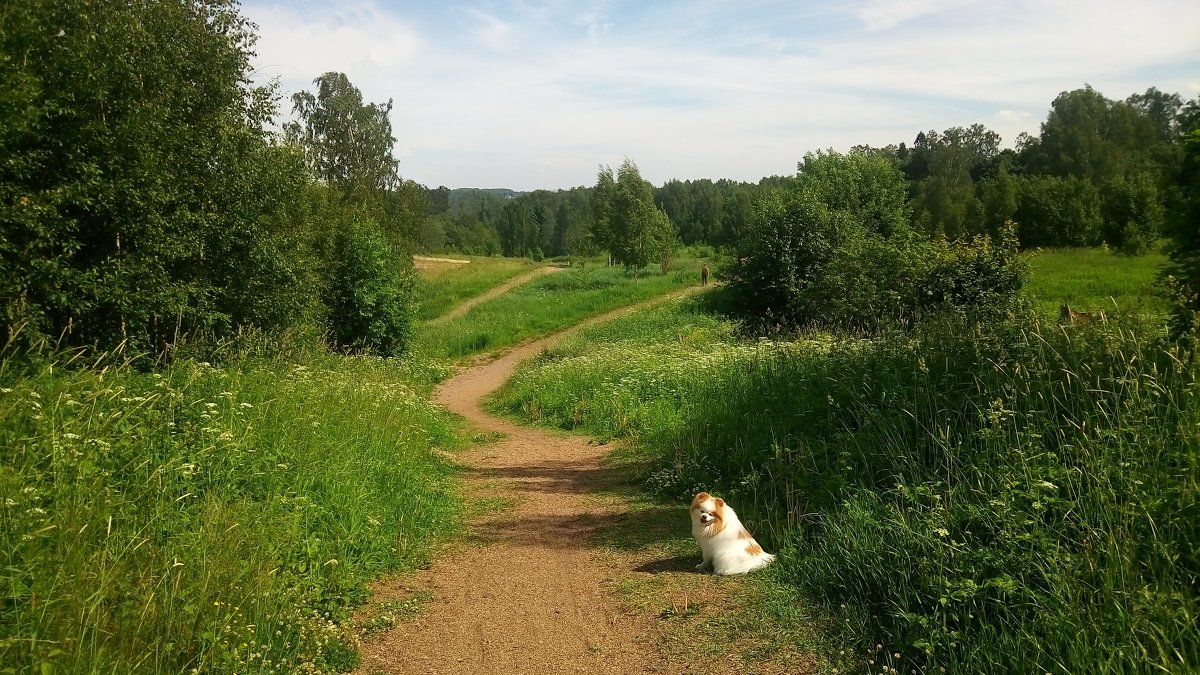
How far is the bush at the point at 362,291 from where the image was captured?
22.1 m

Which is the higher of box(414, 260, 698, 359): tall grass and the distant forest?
the distant forest

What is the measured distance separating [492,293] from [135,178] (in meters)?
34.5

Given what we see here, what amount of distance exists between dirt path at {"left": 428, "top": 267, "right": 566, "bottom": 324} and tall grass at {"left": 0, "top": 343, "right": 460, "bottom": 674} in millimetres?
30414

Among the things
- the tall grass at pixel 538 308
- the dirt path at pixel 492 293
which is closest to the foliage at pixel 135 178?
the tall grass at pixel 538 308

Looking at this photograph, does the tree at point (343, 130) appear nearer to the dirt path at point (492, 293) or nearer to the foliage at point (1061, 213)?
the dirt path at point (492, 293)

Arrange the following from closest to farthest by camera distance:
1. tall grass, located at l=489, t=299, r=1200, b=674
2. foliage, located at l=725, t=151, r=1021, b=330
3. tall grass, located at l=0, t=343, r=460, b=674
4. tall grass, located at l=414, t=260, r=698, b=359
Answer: tall grass, located at l=0, t=343, r=460, b=674
tall grass, located at l=489, t=299, r=1200, b=674
foliage, located at l=725, t=151, r=1021, b=330
tall grass, located at l=414, t=260, r=698, b=359

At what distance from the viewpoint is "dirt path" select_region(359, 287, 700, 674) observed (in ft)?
15.1

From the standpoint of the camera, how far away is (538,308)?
3684 centimetres

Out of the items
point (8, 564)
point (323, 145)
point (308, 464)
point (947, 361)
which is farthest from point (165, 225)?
point (323, 145)

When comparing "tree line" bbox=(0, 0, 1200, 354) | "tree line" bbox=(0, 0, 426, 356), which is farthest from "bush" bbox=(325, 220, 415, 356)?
"tree line" bbox=(0, 0, 426, 356)

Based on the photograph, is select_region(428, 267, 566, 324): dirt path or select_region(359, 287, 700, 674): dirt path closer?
select_region(359, 287, 700, 674): dirt path

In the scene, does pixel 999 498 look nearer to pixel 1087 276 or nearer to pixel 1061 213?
pixel 1087 276

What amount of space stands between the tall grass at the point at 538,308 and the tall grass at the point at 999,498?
2141 centimetres

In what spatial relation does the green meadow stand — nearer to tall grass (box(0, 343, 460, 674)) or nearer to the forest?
the forest
